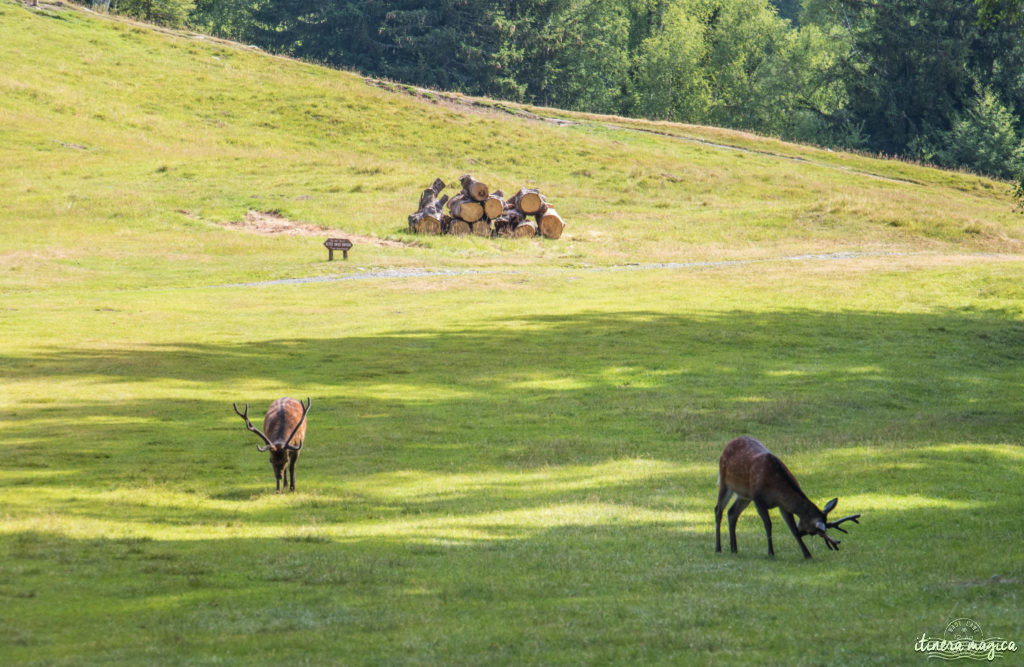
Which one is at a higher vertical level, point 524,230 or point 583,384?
point 524,230

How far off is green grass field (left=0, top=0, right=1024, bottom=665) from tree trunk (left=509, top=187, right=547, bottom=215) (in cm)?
268

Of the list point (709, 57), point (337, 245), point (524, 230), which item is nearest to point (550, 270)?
point (524, 230)

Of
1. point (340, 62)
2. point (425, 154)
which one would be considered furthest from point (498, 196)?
point (340, 62)

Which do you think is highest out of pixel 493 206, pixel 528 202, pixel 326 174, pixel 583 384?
pixel 326 174

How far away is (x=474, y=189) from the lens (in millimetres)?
63406

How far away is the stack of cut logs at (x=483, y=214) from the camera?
63250 mm

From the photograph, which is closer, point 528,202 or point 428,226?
point 428,226

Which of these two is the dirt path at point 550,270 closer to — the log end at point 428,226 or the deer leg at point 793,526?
the log end at point 428,226

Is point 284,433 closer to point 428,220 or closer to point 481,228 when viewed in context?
point 428,220

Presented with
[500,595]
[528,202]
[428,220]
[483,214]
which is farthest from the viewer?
[528,202]

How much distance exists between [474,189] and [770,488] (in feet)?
166

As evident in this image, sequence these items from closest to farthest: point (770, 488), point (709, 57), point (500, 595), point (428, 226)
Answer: point (500, 595), point (770, 488), point (428, 226), point (709, 57)

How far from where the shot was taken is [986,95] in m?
119

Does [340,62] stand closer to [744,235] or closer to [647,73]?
[647,73]
